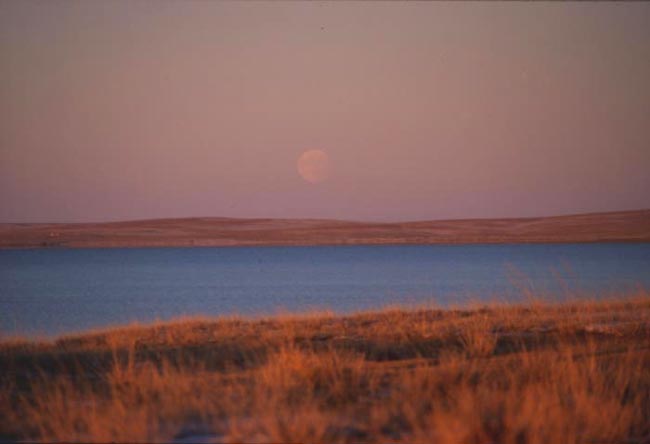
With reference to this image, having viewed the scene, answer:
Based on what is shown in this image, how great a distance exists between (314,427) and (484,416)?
4.38 feet

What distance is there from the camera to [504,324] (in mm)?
11898

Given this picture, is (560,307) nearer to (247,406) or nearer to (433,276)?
(247,406)

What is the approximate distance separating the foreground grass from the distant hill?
12650 cm

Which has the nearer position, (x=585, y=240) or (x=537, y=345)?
(x=537, y=345)

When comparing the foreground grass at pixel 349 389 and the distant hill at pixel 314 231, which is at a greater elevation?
the foreground grass at pixel 349 389

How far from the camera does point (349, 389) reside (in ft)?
23.2

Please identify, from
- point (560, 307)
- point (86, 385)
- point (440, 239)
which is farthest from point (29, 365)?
point (440, 239)

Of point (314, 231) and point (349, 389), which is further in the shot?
point (314, 231)

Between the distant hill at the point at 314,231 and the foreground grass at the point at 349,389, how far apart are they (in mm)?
126501

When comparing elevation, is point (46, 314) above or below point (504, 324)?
below

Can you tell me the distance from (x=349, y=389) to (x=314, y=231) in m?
150

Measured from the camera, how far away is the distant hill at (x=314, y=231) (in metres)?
139

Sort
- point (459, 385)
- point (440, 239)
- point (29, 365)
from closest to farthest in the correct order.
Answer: point (459, 385) → point (29, 365) → point (440, 239)

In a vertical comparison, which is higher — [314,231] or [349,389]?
[349,389]
